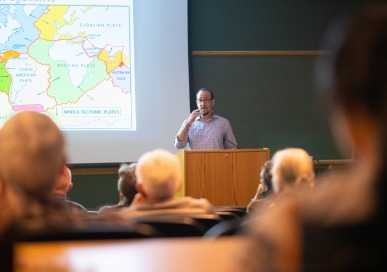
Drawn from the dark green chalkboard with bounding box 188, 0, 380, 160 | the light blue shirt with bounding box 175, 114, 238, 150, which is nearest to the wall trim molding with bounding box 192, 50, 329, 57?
the dark green chalkboard with bounding box 188, 0, 380, 160

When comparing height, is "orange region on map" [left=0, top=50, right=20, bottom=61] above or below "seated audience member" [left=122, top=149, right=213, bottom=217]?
above

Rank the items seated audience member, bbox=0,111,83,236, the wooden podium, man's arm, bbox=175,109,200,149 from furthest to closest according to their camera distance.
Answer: man's arm, bbox=175,109,200,149
the wooden podium
seated audience member, bbox=0,111,83,236

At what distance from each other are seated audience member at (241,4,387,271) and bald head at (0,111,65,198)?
3.24 ft

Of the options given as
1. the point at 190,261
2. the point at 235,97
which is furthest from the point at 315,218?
the point at 235,97

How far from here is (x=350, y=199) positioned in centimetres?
83

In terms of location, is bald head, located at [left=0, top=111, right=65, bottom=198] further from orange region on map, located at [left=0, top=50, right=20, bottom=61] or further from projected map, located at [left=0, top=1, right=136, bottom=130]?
orange region on map, located at [left=0, top=50, right=20, bottom=61]

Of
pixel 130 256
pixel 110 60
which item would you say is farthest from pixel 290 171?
pixel 110 60

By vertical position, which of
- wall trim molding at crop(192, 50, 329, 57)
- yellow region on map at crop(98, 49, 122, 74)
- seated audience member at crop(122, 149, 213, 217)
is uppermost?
wall trim molding at crop(192, 50, 329, 57)

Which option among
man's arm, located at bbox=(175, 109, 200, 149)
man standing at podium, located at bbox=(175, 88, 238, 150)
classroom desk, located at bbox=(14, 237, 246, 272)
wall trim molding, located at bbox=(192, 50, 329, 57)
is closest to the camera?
classroom desk, located at bbox=(14, 237, 246, 272)

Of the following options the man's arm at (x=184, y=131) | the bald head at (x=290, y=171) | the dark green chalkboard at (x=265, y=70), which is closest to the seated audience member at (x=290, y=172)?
the bald head at (x=290, y=171)

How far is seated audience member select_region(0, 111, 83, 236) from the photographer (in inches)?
67.9

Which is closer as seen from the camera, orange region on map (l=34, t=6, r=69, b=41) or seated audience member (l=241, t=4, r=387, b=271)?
seated audience member (l=241, t=4, r=387, b=271)

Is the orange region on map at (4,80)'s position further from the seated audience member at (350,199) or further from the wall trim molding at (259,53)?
the seated audience member at (350,199)

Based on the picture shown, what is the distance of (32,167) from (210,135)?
4.65 metres
